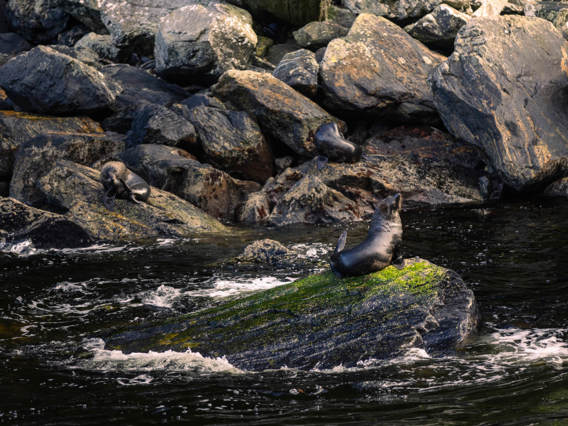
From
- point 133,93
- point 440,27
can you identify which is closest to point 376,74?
point 440,27

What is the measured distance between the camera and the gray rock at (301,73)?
16656mm

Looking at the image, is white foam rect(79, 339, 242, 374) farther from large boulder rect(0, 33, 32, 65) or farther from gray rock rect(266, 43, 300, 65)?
large boulder rect(0, 33, 32, 65)

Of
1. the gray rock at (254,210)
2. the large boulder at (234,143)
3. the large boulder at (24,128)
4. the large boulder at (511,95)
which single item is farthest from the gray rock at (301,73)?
the large boulder at (24,128)

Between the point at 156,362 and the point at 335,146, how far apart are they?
33.1ft

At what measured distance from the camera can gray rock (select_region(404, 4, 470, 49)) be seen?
61.7ft

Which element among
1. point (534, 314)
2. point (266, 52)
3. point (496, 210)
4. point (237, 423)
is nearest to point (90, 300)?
point (237, 423)

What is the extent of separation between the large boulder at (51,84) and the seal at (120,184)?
528cm

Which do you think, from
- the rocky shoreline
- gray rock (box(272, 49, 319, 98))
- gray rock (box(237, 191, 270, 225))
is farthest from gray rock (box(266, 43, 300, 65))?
gray rock (box(237, 191, 270, 225))

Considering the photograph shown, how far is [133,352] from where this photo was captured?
20.0 ft

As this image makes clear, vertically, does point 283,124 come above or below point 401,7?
below

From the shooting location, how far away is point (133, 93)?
18.7 m

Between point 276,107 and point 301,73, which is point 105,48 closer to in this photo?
point 301,73

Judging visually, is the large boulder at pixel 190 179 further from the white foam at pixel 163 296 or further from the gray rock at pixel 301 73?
the white foam at pixel 163 296

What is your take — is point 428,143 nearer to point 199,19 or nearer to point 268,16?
point 199,19
